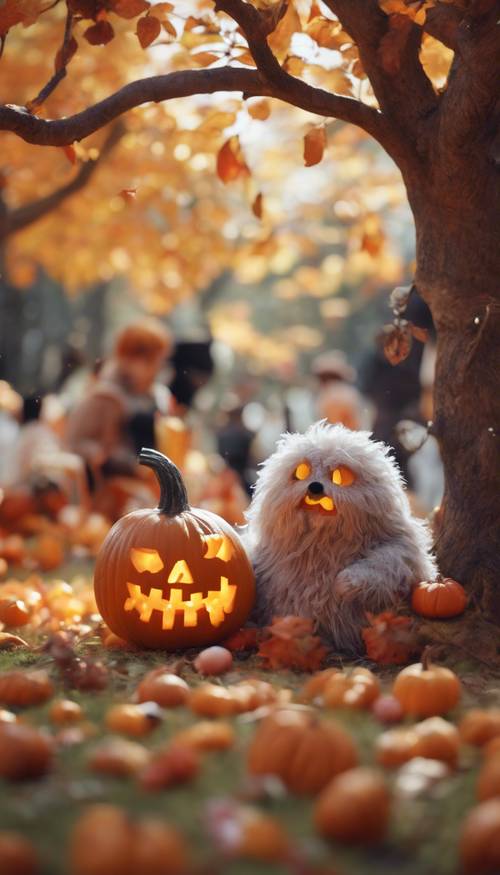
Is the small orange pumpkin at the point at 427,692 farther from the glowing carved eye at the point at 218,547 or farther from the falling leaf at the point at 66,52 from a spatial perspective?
the falling leaf at the point at 66,52

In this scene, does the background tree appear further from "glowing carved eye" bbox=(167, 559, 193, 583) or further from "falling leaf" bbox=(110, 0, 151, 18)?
"glowing carved eye" bbox=(167, 559, 193, 583)

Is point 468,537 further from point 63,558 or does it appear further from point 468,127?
point 63,558

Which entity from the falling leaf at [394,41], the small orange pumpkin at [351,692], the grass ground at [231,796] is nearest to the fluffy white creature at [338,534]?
the small orange pumpkin at [351,692]

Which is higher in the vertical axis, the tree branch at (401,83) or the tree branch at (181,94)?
the tree branch at (401,83)

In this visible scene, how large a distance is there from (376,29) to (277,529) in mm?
2195

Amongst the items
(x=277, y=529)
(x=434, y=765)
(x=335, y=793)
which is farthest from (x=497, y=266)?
(x=335, y=793)

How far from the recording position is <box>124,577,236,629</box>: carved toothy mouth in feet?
12.2

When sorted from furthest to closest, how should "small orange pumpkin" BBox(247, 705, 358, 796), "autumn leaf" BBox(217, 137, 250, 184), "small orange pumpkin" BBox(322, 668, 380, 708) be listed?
"autumn leaf" BBox(217, 137, 250, 184) < "small orange pumpkin" BBox(322, 668, 380, 708) < "small orange pumpkin" BBox(247, 705, 358, 796)

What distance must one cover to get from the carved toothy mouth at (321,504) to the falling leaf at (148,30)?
80.6 inches

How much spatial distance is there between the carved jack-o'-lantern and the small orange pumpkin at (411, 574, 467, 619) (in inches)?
29.0

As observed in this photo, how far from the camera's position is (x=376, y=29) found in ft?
12.1

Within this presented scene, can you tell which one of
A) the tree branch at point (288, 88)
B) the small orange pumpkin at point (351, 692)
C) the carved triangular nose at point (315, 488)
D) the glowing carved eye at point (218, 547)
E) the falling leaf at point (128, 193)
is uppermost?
the tree branch at point (288, 88)

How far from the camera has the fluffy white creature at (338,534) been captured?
12.2 ft

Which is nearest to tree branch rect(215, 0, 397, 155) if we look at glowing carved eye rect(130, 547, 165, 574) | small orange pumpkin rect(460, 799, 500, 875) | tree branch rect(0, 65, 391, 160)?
tree branch rect(0, 65, 391, 160)
